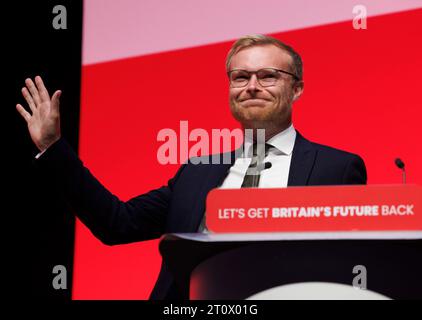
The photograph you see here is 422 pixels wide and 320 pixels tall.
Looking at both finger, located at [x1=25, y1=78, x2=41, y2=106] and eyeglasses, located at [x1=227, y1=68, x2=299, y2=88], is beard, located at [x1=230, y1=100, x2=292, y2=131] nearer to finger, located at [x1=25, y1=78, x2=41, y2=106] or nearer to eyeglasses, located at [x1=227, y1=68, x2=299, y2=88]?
eyeglasses, located at [x1=227, y1=68, x2=299, y2=88]

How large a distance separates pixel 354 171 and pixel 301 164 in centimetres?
16

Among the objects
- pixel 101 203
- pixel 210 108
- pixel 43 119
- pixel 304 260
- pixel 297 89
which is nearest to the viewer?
Answer: pixel 304 260

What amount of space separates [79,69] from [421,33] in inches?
52.0

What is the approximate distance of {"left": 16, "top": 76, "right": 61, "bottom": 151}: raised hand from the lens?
5.64 feet

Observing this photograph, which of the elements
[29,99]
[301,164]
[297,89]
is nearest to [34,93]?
[29,99]

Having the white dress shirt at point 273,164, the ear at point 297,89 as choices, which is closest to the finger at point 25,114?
the white dress shirt at point 273,164

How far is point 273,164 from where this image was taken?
2088 mm

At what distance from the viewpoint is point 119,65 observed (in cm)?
269

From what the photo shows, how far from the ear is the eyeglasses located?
0.13 metres

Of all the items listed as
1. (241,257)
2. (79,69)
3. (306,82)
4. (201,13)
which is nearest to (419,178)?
(306,82)

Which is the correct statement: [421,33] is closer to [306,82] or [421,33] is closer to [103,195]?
[306,82]

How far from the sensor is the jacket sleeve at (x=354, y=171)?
77.5 inches

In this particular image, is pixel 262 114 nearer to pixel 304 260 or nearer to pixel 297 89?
pixel 297 89

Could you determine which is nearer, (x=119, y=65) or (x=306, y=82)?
(x=306, y=82)
